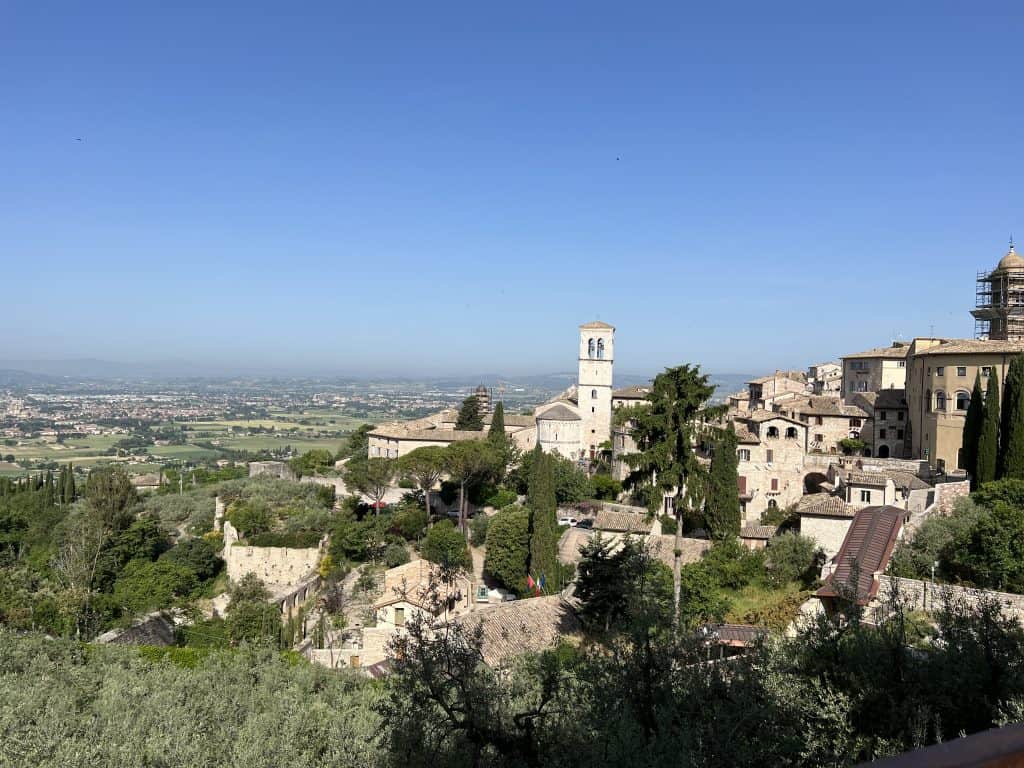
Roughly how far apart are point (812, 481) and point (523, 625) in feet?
54.7

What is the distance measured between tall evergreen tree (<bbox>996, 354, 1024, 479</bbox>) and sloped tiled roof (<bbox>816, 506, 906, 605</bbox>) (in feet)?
15.7

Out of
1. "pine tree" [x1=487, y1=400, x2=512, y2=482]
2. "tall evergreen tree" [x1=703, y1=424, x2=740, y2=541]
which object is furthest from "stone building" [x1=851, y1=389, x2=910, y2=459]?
"pine tree" [x1=487, y1=400, x2=512, y2=482]

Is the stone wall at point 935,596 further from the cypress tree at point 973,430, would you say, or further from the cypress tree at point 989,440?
the cypress tree at point 973,430

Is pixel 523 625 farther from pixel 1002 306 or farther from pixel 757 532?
pixel 1002 306

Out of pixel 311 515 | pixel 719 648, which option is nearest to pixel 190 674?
pixel 719 648

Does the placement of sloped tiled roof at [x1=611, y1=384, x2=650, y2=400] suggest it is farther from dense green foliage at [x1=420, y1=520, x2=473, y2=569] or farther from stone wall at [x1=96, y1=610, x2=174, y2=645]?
stone wall at [x1=96, y1=610, x2=174, y2=645]

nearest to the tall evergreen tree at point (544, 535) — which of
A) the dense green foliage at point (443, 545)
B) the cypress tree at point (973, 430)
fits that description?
the dense green foliage at point (443, 545)

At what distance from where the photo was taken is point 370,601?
25922 mm

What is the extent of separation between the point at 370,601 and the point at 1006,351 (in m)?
26.1

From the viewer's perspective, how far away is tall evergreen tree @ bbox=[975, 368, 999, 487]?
23.9 m

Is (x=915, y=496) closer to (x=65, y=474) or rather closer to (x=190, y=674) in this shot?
(x=190, y=674)

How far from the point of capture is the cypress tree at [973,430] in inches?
992

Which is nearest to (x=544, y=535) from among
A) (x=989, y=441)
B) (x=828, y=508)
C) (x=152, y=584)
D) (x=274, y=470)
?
(x=828, y=508)

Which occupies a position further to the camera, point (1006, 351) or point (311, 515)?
point (311, 515)
